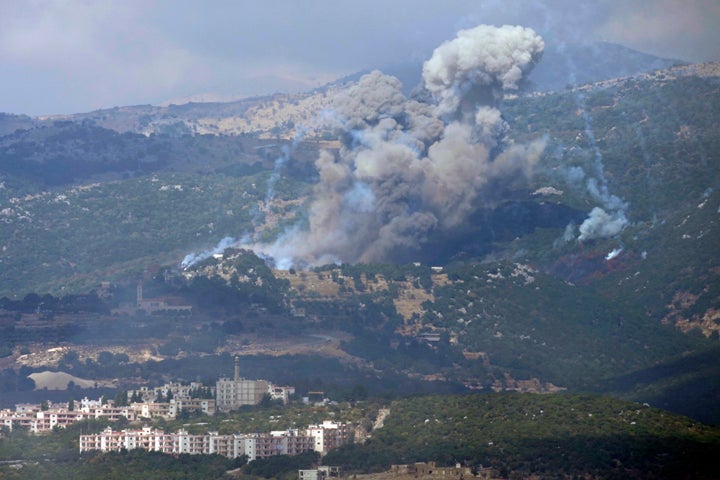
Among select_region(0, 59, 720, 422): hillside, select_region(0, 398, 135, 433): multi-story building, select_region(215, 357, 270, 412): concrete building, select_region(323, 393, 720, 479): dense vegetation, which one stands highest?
select_region(0, 59, 720, 422): hillside

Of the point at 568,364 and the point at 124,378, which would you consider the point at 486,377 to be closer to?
the point at 568,364

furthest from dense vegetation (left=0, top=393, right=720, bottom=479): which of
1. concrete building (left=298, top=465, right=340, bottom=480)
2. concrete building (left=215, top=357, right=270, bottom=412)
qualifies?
concrete building (left=215, top=357, right=270, bottom=412)

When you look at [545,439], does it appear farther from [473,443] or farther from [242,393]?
[242,393]

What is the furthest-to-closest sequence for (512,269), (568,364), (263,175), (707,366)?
(263,175)
(512,269)
(568,364)
(707,366)

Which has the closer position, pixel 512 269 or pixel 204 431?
pixel 204 431

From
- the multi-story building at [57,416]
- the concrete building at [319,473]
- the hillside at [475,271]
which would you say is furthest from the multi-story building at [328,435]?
the hillside at [475,271]

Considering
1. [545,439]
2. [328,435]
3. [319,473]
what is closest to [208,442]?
[328,435]

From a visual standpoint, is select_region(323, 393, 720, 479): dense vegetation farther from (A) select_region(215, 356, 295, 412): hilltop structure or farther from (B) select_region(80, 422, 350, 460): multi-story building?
(A) select_region(215, 356, 295, 412): hilltop structure

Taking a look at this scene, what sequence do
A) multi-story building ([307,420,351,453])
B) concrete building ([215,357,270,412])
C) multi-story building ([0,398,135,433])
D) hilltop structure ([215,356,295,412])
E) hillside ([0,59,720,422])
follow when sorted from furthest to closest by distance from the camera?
hillside ([0,59,720,422]), hilltop structure ([215,356,295,412]), concrete building ([215,357,270,412]), multi-story building ([0,398,135,433]), multi-story building ([307,420,351,453])

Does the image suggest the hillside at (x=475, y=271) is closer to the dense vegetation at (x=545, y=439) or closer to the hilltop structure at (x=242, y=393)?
the hilltop structure at (x=242, y=393)

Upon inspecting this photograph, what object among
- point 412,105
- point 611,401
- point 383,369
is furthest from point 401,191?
point 611,401

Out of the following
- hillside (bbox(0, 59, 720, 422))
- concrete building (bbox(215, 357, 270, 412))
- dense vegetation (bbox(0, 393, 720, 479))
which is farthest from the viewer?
hillside (bbox(0, 59, 720, 422))
